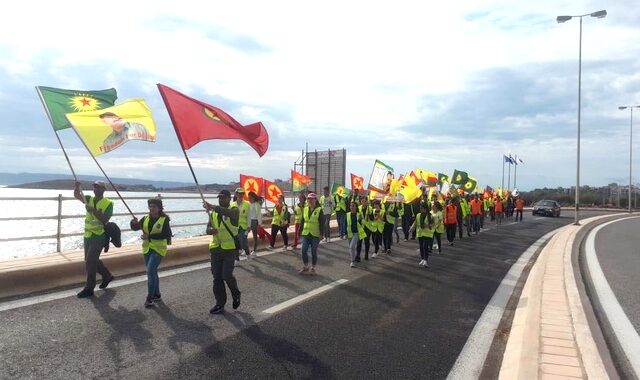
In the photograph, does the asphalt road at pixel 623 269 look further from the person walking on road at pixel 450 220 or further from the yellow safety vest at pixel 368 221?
the yellow safety vest at pixel 368 221

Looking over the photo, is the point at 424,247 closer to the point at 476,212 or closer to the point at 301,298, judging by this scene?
the point at 301,298

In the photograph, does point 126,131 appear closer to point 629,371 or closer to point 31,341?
point 31,341

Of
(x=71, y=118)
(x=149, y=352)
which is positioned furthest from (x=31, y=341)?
(x=71, y=118)


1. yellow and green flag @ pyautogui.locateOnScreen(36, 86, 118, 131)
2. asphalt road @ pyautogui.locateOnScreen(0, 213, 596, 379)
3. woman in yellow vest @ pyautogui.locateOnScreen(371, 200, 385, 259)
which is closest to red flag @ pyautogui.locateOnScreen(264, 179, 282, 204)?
woman in yellow vest @ pyautogui.locateOnScreen(371, 200, 385, 259)

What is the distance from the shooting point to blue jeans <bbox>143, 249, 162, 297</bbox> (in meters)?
7.49

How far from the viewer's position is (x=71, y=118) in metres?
→ 7.66

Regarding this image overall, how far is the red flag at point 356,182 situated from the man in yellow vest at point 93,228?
53.3ft

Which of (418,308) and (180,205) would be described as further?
(180,205)

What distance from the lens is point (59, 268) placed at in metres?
8.49

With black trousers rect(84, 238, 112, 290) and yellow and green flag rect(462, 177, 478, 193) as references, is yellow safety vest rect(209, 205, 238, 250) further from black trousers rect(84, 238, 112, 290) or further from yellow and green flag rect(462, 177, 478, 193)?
yellow and green flag rect(462, 177, 478, 193)

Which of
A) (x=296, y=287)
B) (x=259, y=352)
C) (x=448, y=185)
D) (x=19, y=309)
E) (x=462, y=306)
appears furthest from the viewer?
(x=448, y=185)

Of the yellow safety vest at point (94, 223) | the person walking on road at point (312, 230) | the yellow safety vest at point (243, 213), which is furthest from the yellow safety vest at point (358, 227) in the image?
the yellow safety vest at point (94, 223)

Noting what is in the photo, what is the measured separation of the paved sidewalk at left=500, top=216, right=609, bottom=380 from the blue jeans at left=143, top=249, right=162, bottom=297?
4.80 meters

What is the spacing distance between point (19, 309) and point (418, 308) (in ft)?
18.3
